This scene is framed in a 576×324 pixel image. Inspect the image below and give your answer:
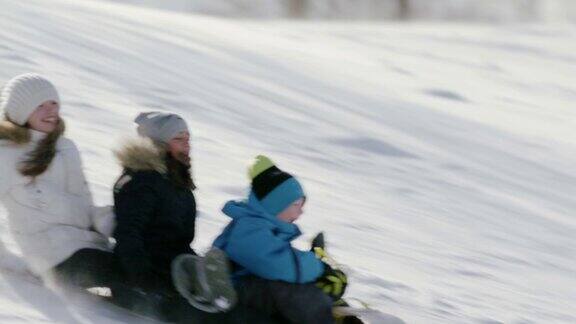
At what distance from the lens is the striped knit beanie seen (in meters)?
5.82

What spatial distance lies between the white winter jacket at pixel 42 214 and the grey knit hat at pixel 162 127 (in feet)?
1.20

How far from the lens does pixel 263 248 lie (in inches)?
227

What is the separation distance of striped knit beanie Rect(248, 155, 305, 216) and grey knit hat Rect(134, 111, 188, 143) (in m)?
0.37

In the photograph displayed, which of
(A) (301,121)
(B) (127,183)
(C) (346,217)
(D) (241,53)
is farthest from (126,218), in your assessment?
(D) (241,53)

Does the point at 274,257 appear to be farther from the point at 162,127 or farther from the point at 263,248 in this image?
the point at 162,127

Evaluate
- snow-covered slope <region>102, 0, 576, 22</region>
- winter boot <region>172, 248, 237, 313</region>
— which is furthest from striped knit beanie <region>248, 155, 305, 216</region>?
snow-covered slope <region>102, 0, 576, 22</region>

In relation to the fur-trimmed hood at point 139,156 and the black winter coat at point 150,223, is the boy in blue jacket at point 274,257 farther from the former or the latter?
the fur-trimmed hood at point 139,156

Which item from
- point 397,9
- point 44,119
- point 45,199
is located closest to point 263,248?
point 45,199

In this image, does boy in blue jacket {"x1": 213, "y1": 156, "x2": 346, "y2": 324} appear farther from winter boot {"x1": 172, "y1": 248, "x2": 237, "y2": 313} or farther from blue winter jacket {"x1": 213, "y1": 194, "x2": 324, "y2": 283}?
winter boot {"x1": 172, "y1": 248, "x2": 237, "y2": 313}

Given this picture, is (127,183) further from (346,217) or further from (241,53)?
(241,53)

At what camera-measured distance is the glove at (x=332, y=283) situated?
19.5 ft

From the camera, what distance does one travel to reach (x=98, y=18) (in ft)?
50.9

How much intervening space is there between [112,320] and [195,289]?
13.8 inches

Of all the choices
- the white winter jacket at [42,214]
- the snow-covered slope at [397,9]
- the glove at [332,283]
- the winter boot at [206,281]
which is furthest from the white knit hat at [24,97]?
the snow-covered slope at [397,9]
